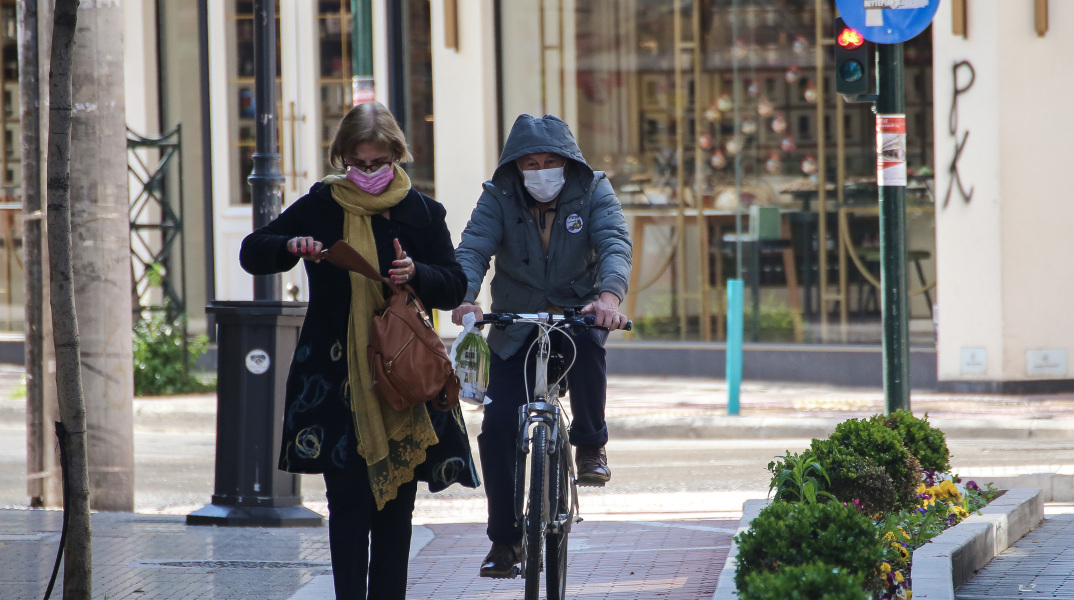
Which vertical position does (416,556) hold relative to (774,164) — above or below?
below

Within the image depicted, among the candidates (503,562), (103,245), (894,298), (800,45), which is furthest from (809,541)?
(800,45)

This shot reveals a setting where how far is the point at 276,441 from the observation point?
7086 millimetres

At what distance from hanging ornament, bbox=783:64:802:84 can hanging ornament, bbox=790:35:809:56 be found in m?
0.15

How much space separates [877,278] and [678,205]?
7.03 feet

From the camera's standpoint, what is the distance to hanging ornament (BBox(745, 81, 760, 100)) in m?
14.3

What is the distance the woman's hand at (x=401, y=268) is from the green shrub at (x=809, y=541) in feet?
4.17

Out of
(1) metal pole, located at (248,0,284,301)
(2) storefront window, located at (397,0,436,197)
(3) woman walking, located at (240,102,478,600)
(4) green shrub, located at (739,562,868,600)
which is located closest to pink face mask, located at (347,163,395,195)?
(3) woman walking, located at (240,102,478,600)

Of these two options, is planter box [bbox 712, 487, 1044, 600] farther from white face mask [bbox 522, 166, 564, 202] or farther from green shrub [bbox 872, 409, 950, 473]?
white face mask [bbox 522, 166, 564, 202]

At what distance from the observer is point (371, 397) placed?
14.1 feet

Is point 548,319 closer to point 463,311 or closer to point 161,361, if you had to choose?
point 463,311

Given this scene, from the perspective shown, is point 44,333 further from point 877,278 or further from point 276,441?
point 877,278

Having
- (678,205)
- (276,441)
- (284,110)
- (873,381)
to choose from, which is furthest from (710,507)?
(284,110)

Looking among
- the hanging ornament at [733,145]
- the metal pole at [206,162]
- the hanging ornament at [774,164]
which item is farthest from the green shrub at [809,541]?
the metal pole at [206,162]

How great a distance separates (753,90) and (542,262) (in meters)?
9.47
